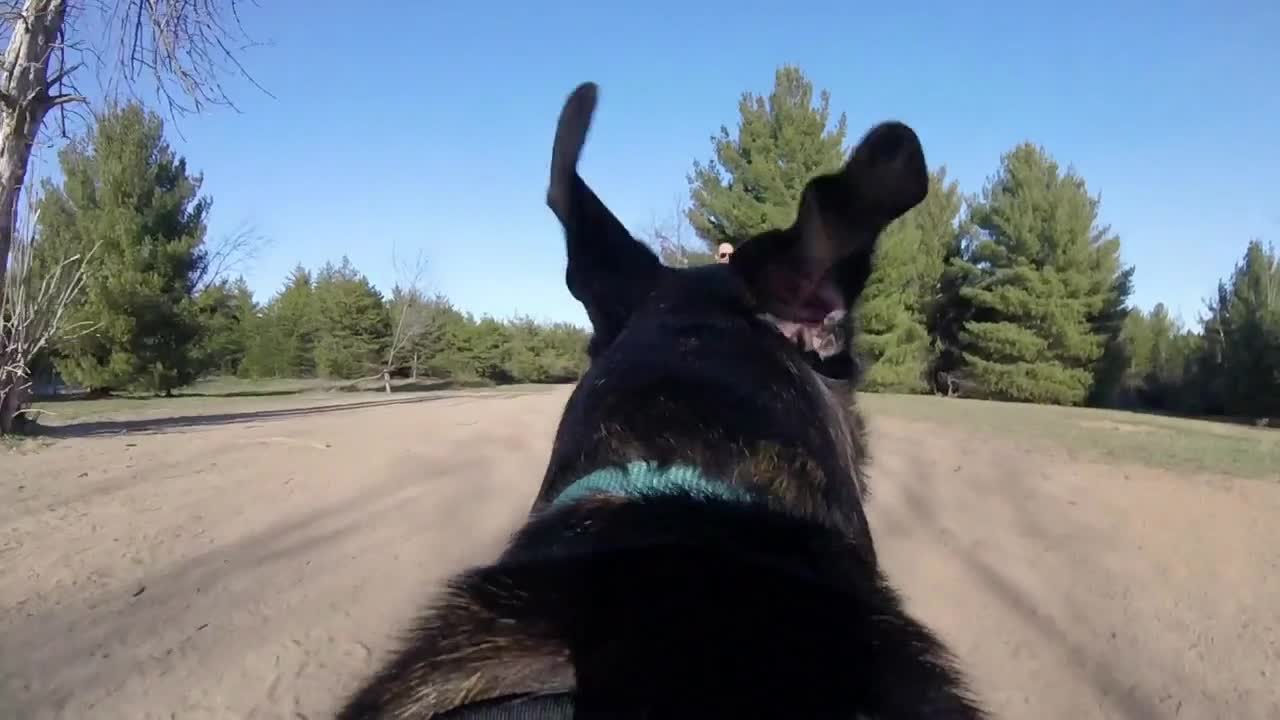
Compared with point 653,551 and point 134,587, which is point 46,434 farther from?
point 653,551

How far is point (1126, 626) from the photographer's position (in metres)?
6.14

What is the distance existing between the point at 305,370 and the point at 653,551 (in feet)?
173

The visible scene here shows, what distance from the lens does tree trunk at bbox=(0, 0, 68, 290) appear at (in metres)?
10.8

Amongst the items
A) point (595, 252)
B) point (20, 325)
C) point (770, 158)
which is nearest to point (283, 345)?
point (770, 158)

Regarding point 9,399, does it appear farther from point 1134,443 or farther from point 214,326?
point 214,326

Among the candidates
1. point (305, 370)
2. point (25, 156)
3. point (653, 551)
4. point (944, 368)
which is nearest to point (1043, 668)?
point (653, 551)

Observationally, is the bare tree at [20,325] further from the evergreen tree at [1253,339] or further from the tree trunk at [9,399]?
the evergreen tree at [1253,339]

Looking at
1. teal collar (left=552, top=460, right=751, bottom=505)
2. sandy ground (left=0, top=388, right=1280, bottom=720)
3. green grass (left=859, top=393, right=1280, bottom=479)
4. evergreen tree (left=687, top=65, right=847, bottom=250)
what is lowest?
sandy ground (left=0, top=388, right=1280, bottom=720)

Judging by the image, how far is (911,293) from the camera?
35.6 metres

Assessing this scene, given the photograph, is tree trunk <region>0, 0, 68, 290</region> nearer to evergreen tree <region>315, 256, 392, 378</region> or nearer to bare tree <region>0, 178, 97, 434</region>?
bare tree <region>0, 178, 97, 434</region>

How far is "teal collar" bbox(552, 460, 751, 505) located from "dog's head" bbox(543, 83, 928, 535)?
0.10ft

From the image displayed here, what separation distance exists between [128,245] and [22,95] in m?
21.0

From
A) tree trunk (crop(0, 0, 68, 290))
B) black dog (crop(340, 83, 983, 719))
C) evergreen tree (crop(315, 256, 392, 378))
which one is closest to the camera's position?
black dog (crop(340, 83, 983, 719))

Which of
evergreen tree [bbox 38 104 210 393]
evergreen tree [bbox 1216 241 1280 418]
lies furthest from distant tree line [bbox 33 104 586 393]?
evergreen tree [bbox 1216 241 1280 418]
